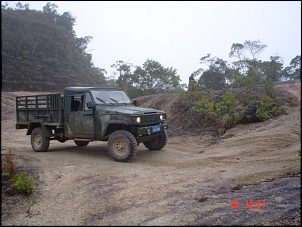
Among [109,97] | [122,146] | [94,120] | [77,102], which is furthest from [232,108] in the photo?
[77,102]

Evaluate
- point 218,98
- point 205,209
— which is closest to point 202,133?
point 218,98

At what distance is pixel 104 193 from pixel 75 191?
0.55 metres

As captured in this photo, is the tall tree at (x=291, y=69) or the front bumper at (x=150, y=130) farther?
the tall tree at (x=291, y=69)

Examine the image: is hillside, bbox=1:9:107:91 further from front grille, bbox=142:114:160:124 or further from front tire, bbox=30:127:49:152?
front grille, bbox=142:114:160:124

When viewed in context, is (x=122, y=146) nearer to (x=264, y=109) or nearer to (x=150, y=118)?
(x=150, y=118)

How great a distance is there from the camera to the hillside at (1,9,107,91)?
33.6 metres

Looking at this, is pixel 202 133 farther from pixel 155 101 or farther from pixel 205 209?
pixel 205 209

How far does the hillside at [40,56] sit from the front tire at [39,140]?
24.1 meters

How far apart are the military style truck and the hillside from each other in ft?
79.5

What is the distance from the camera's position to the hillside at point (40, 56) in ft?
110

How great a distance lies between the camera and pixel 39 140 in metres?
9.31

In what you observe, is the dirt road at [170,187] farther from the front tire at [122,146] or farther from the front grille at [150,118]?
the front grille at [150,118]

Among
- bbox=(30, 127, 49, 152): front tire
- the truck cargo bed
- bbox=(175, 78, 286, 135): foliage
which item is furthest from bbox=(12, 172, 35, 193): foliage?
bbox=(175, 78, 286, 135): foliage

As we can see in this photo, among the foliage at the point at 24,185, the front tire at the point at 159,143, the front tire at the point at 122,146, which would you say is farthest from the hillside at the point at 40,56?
the foliage at the point at 24,185
